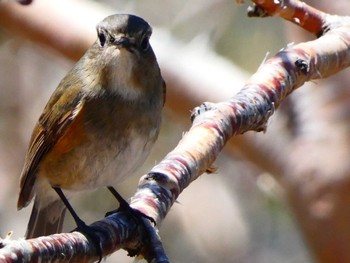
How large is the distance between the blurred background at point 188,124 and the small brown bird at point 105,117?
3.36ft

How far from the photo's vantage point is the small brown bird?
12.3ft

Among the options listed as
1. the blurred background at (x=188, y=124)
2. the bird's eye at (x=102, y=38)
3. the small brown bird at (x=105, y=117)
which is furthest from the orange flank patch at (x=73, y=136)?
the blurred background at (x=188, y=124)

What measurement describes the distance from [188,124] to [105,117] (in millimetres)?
1566

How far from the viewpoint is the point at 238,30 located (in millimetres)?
7625

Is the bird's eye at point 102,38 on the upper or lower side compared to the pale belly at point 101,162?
upper

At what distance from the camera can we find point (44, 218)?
14.2 feet

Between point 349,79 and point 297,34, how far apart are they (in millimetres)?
411

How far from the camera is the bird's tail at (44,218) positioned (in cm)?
431

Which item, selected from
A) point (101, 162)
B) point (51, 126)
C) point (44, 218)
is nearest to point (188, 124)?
point (44, 218)

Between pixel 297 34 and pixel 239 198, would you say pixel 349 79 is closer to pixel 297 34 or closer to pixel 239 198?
pixel 297 34

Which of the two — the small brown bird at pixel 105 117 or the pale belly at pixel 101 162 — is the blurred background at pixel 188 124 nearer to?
the small brown bird at pixel 105 117

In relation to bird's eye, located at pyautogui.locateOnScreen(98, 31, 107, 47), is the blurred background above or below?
above

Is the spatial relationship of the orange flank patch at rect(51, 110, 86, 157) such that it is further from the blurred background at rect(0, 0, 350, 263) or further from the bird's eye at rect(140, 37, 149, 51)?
the blurred background at rect(0, 0, 350, 263)

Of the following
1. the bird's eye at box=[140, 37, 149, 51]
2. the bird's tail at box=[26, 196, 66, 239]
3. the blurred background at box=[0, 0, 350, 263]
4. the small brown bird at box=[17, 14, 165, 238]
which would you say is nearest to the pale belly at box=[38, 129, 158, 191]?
the small brown bird at box=[17, 14, 165, 238]
